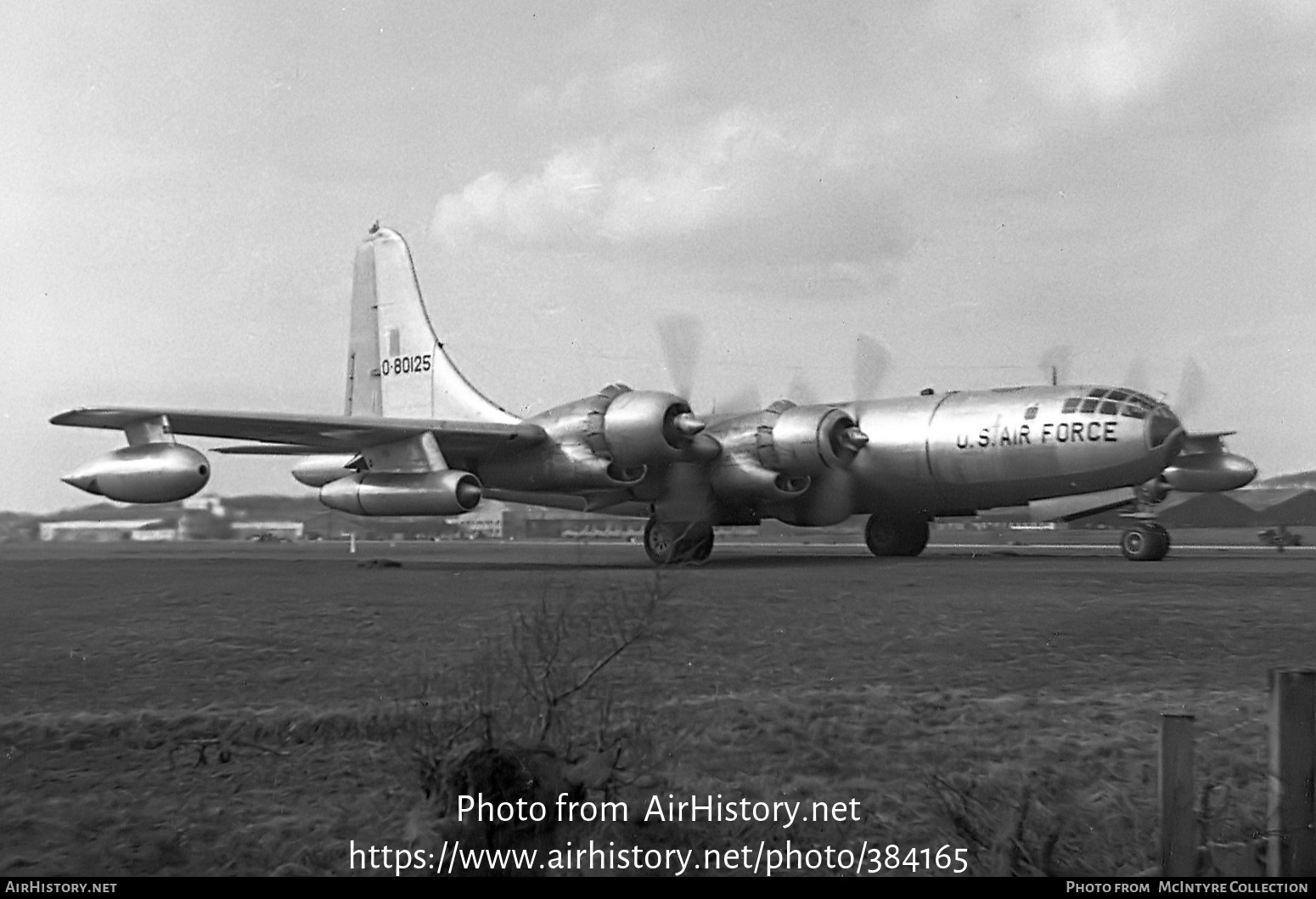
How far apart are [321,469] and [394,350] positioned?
4.65 m

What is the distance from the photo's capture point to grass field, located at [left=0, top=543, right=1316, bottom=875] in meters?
6.15

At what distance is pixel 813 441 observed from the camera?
82.9 feet

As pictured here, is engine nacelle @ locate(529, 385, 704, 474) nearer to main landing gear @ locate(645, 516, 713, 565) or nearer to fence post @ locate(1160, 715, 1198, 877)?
main landing gear @ locate(645, 516, 713, 565)

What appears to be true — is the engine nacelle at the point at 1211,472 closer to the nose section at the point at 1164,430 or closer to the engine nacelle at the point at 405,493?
the nose section at the point at 1164,430

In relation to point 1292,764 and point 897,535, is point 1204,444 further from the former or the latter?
point 1292,764

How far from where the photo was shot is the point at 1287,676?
187 inches

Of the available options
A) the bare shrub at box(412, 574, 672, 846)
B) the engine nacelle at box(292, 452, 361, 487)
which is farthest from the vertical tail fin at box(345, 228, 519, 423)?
the bare shrub at box(412, 574, 672, 846)

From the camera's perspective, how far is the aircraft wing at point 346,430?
79.0 feet

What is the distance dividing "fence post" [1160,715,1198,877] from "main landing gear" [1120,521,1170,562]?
835 inches

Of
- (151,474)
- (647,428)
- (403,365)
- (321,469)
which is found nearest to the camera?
(151,474)

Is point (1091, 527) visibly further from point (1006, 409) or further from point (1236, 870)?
point (1236, 870)

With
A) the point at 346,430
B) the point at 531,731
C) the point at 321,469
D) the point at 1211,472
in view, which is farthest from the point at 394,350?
the point at 531,731

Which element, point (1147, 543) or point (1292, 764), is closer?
point (1292, 764)

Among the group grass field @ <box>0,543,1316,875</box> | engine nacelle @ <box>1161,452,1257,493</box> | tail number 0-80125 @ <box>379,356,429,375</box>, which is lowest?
grass field @ <box>0,543,1316,875</box>
